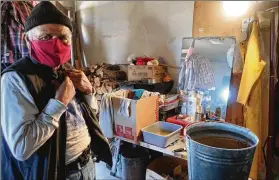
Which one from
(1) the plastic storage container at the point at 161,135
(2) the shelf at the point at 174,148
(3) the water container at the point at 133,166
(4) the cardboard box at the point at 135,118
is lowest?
(3) the water container at the point at 133,166

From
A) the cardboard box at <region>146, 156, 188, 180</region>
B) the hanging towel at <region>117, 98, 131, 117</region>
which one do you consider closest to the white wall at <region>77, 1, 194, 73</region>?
the hanging towel at <region>117, 98, 131, 117</region>

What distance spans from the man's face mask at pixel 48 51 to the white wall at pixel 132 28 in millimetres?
1821

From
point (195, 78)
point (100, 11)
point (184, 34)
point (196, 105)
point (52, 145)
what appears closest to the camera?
point (52, 145)

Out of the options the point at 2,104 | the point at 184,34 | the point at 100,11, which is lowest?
the point at 2,104

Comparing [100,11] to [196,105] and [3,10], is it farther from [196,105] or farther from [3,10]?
[196,105]

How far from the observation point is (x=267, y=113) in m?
2.07

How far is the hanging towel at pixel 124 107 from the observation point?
1945mm

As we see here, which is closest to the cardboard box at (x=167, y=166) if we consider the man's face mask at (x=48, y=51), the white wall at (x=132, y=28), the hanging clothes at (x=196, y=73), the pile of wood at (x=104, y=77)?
the hanging clothes at (x=196, y=73)

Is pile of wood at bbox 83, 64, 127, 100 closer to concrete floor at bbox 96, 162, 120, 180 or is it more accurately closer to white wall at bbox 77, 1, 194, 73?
white wall at bbox 77, 1, 194, 73

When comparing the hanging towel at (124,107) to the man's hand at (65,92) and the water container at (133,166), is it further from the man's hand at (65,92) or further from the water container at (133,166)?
the man's hand at (65,92)

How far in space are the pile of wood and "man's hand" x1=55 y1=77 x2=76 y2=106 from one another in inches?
66.2

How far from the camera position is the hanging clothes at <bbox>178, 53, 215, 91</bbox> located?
2295 millimetres

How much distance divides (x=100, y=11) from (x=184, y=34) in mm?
1371

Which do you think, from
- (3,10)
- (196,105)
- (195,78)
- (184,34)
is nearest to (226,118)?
(196,105)
